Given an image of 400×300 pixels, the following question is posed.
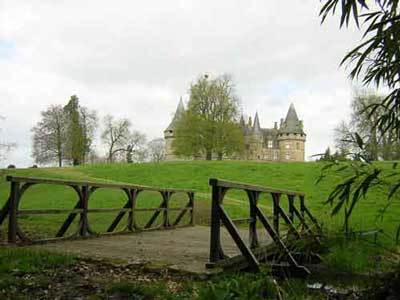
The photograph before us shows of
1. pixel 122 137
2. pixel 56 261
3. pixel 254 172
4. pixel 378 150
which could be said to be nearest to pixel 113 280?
pixel 56 261

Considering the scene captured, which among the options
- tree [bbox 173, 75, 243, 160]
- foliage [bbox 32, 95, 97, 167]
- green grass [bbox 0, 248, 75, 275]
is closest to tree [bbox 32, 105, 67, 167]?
foliage [bbox 32, 95, 97, 167]

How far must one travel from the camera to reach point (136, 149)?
6719cm

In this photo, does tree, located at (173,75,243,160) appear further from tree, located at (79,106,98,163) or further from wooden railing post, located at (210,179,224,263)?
wooden railing post, located at (210,179,224,263)

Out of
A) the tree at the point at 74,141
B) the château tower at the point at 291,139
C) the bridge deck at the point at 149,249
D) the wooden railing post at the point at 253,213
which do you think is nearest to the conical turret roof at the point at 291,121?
the château tower at the point at 291,139

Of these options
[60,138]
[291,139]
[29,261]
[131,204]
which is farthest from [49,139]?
[291,139]

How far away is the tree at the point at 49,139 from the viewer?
52.6 m

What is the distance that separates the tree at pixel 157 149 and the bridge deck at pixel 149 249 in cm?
6854

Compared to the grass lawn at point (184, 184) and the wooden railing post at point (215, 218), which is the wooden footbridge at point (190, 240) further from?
the grass lawn at point (184, 184)

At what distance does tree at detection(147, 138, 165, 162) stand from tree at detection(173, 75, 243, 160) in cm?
2979

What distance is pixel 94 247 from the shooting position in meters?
6.99

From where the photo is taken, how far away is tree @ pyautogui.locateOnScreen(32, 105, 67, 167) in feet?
173

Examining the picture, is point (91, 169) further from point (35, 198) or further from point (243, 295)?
point (243, 295)

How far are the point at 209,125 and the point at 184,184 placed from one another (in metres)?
16.5

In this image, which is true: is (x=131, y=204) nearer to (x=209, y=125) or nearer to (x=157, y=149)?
(x=209, y=125)
